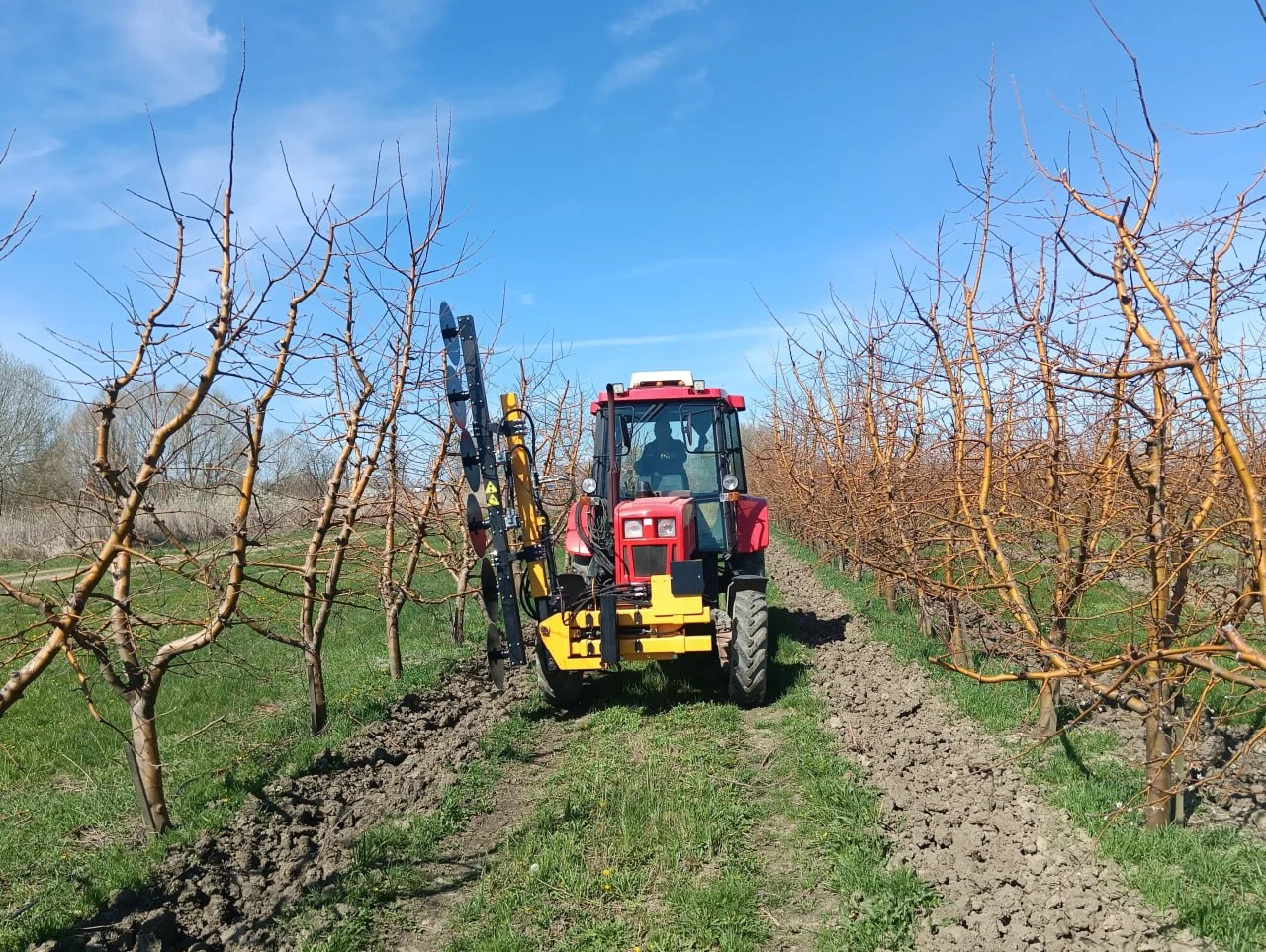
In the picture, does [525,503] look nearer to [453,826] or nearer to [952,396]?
[453,826]

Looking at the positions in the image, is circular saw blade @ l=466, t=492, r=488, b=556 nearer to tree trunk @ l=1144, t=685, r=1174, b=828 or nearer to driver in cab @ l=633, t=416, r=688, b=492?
driver in cab @ l=633, t=416, r=688, b=492

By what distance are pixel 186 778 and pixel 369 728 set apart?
1.25m

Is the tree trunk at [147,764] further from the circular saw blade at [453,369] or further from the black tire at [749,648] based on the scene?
the black tire at [749,648]

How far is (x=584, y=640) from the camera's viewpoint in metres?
6.65

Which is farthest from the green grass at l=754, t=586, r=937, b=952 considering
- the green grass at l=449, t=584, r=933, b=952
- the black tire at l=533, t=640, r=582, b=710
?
the black tire at l=533, t=640, r=582, b=710

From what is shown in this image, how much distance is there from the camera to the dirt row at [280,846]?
12.3ft

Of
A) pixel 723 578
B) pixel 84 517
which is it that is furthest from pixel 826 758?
pixel 84 517

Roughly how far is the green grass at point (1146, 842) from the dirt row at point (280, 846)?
351cm

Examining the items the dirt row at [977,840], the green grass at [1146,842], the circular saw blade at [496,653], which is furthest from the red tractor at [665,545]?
the green grass at [1146,842]

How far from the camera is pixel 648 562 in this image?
22.7 ft

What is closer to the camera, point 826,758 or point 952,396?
point 952,396

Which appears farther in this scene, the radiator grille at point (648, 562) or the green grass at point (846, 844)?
the radiator grille at point (648, 562)

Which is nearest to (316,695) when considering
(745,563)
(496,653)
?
(496,653)

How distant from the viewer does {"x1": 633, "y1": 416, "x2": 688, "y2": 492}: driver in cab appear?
7984mm
